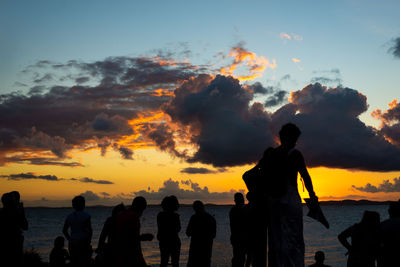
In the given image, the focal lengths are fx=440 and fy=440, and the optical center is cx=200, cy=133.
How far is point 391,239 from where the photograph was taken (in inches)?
267

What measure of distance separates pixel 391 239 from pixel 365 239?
420 millimetres

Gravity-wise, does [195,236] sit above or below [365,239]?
below

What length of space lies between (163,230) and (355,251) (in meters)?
4.95

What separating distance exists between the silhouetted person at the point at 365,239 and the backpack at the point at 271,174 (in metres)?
2.75

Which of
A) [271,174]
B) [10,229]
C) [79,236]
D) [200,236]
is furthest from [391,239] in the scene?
[10,229]

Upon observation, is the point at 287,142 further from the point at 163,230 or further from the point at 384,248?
the point at 163,230

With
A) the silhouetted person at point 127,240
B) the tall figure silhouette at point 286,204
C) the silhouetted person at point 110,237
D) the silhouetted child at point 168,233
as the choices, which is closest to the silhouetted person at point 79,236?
the silhouetted person at point 110,237

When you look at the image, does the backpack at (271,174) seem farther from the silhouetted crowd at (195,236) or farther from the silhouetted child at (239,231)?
the silhouetted child at (239,231)

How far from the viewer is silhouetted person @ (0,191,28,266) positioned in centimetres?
757

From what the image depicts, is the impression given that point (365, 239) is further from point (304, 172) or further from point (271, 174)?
point (271, 174)

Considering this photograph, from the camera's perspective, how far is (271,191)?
4.82 m

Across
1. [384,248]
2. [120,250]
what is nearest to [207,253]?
[120,250]

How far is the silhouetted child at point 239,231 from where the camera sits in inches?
380

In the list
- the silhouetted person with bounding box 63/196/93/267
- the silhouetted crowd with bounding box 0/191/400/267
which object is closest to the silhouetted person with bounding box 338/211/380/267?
the silhouetted crowd with bounding box 0/191/400/267
